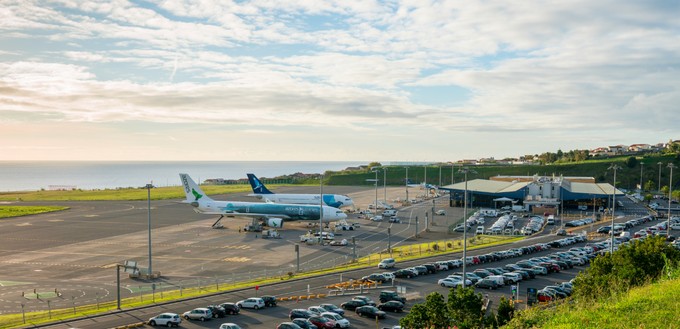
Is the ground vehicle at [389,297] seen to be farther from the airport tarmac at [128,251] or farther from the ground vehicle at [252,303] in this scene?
the airport tarmac at [128,251]

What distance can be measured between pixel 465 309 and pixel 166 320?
2169 centimetres

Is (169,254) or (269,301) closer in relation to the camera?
(269,301)

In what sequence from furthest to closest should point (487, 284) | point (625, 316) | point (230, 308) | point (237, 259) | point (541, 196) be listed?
1. point (541, 196)
2. point (237, 259)
3. point (487, 284)
4. point (230, 308)
5. point (625, 316)

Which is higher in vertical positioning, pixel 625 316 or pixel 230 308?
pixel 625 316

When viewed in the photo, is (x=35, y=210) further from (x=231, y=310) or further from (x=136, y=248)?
(x=231, y=310)

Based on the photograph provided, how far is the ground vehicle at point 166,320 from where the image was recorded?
35156 millimetres

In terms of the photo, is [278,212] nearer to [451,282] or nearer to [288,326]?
[451,282]

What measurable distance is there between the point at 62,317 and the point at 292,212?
5459cm

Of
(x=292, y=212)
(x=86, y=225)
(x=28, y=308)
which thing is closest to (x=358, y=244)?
(x=292, y=212)

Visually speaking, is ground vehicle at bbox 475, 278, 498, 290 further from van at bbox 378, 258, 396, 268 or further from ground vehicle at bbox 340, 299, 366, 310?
ground vehicle at bbox 340, 299, 366, 310

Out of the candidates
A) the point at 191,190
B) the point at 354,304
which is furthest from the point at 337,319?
the point at 191,190

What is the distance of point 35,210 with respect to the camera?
121 meters

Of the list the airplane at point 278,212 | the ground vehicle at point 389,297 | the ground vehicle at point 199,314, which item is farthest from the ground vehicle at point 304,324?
the airplane at point 278,212

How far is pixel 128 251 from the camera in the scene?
224ft
